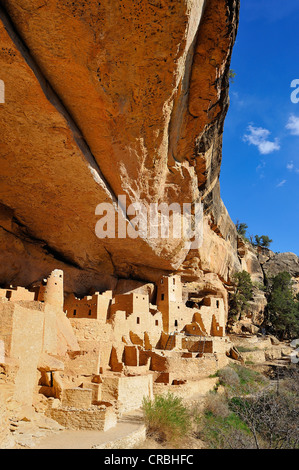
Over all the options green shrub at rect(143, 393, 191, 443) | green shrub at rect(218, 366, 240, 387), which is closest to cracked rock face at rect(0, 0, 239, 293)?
green shrub at rect(218, 366, 240, 387)

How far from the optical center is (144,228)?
1694 cm

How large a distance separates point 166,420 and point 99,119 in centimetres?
949

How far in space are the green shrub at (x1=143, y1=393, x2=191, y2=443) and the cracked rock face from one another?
7439 mm

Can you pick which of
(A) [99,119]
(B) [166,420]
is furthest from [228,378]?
(A) [99,119]

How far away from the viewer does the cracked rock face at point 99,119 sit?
9258 mm

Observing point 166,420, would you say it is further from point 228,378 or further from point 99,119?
point 99,119

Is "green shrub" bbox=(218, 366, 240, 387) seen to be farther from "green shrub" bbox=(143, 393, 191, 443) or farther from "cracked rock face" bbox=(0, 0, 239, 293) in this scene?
"cracked rock face" bbox=(0, 0, 239, 293)

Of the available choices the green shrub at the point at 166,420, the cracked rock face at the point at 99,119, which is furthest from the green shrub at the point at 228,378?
the cracked rock face at the point at 99,119

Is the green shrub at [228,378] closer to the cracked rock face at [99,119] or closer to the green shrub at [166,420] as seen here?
the green shrub at [166,420]

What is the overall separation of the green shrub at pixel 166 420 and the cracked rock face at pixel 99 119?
7.44m

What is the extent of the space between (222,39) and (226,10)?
2.75 feet

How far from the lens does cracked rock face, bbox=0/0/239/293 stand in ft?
30.4
